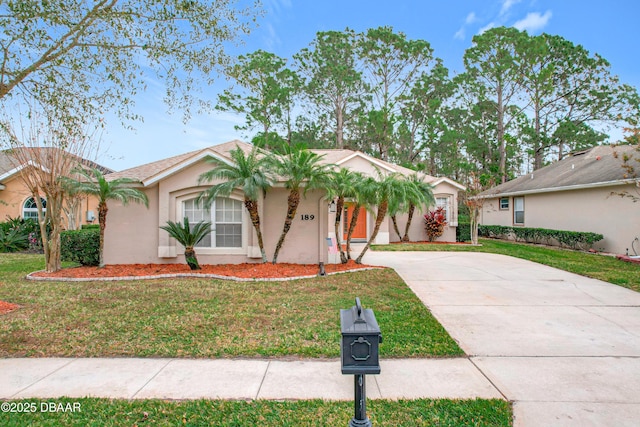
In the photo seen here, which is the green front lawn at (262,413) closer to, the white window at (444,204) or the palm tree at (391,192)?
the palm tree at (391,192)

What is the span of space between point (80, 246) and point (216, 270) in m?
4.34

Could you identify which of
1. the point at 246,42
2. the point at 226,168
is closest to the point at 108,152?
the point at 226,168

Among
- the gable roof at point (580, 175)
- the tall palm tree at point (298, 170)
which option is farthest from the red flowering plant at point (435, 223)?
the tall palm tree at point (298, 170)

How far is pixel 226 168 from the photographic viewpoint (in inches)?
386

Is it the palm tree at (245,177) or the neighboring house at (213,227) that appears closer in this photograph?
the palm tree at (245,177)

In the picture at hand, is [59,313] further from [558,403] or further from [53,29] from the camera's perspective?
[558,403]

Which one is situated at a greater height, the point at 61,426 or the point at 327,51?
the point at 327,51

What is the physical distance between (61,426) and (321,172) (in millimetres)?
7525

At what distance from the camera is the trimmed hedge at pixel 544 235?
15234 millimetres

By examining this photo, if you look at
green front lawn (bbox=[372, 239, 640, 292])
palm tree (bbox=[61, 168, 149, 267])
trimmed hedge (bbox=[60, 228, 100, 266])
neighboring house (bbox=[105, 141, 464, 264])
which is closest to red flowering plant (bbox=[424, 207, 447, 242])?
green front lawn (bbox=[372, 239, 640, 292])

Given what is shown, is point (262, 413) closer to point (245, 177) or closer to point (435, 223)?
point (245, 177)

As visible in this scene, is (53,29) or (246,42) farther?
(246,42)

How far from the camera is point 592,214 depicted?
15.7m

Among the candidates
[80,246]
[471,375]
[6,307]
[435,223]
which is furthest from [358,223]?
[471,375]
